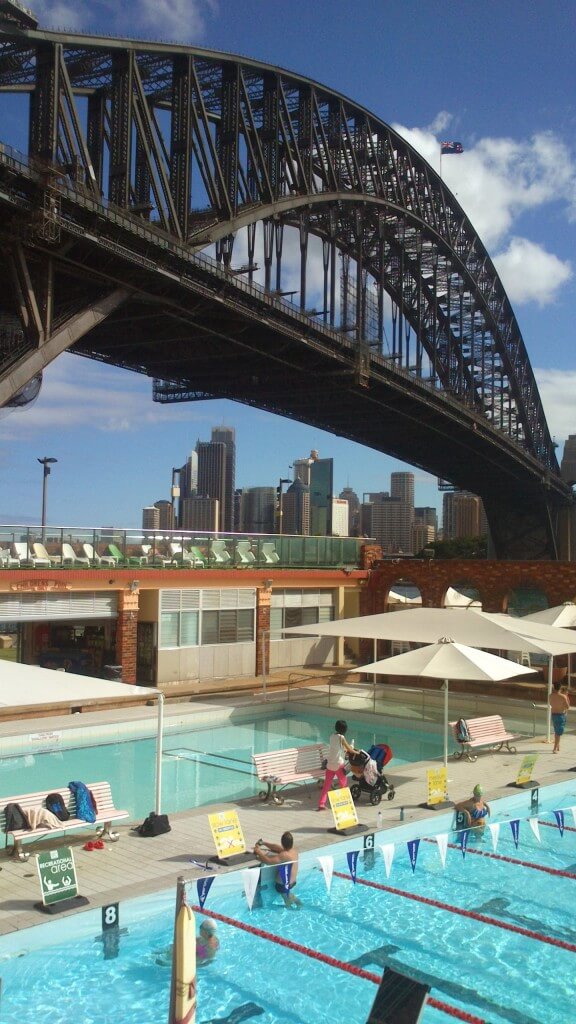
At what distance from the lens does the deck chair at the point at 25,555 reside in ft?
69.3

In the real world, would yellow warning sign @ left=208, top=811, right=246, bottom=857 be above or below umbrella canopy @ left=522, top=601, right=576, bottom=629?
below

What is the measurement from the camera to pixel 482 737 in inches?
663

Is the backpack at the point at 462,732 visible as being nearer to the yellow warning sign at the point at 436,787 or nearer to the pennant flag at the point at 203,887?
the yellow warning sign at the point at 436,787

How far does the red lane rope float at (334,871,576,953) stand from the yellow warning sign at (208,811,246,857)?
3.85 ft

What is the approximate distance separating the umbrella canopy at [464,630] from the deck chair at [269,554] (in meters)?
8.08

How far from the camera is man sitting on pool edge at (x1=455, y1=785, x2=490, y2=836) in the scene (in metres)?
12.1

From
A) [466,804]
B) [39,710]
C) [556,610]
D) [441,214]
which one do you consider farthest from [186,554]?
[441,214]

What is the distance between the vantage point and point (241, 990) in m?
8.05

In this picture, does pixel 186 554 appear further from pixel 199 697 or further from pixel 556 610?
pixel 556 610

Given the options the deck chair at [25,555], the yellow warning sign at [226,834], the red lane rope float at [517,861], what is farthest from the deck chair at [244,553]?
the yellow warning sign at [226,834]

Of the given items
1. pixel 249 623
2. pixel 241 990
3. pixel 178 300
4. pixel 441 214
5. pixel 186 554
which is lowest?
pixel 241 990

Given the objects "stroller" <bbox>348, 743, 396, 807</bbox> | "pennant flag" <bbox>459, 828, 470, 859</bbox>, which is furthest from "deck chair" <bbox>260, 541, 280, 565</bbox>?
"pennant flag" <bbox>459, 828, 470, 859</bbox>

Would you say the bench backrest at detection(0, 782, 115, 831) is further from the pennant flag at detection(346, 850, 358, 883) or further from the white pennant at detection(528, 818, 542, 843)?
the white pennant at detection(528, 818, 542, 843)

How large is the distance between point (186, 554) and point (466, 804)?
1406 cm
